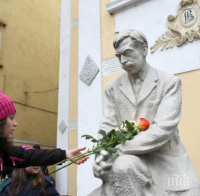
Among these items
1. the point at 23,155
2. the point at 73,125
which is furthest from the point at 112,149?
the point at 73,125

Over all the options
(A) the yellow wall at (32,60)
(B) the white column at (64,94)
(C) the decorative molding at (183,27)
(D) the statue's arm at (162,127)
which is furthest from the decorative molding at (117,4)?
(A) the yellow wall at (32,60)

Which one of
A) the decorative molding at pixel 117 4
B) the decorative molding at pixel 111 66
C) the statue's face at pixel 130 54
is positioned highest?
the decorative molding at pixel 117 4

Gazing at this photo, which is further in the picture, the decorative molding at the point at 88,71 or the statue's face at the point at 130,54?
the decorative molding at the point at 88,71

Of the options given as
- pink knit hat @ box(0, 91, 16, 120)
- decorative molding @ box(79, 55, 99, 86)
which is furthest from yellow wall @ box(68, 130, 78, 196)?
pink knit hat @ box(0, 91, 16, 120)

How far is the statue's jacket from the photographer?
1847 mm

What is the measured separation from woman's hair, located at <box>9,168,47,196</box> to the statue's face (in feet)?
4.77

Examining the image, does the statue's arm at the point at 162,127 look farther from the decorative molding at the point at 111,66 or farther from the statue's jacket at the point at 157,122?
the decorative molding at the point at 111,66

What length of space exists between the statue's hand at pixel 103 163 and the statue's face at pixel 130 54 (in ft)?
2.35

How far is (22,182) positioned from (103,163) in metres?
1.29

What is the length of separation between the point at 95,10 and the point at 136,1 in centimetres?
108

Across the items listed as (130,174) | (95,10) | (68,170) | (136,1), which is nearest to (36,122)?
(68,170)

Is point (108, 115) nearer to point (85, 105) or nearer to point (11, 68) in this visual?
point (85, 105)

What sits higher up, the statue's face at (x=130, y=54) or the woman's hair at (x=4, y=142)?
the statue's face at (x=130, y=54)

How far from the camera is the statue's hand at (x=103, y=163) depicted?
1.77 m
